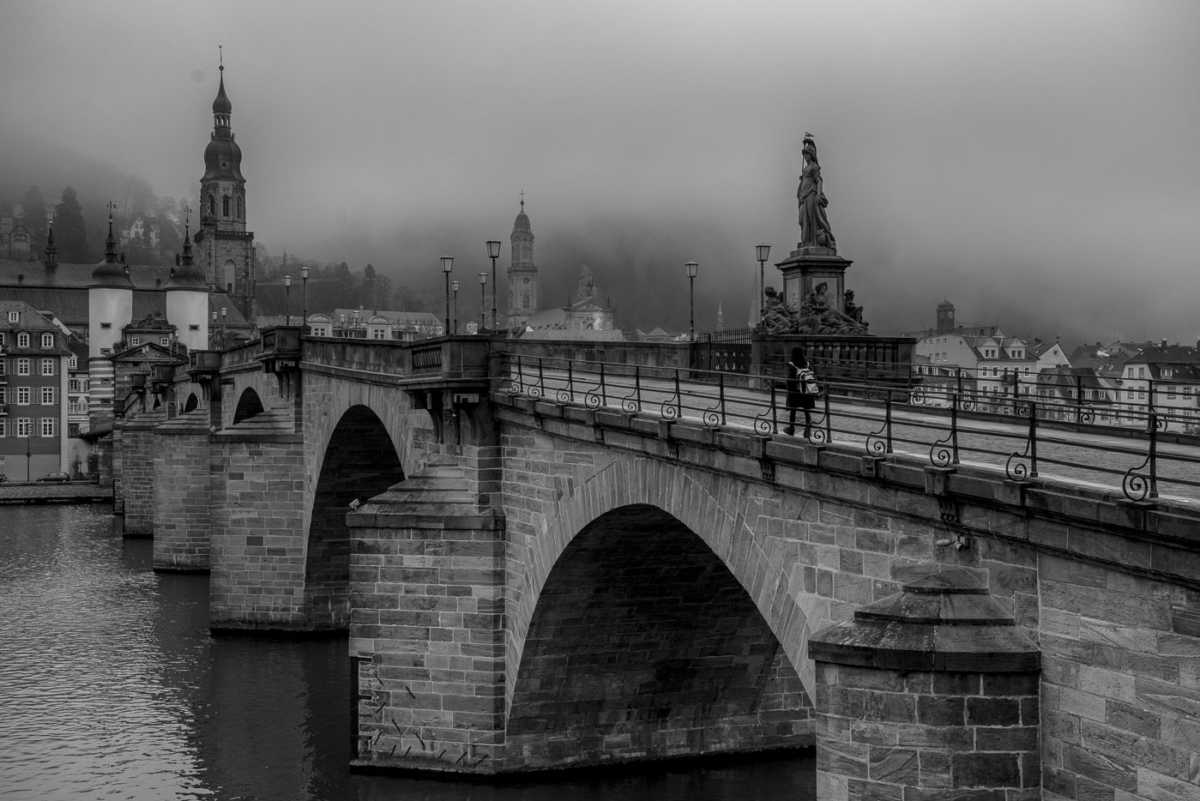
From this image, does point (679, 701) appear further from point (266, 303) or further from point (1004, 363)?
point (266, 303)

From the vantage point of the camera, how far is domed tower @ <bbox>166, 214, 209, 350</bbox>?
12581 centimetres

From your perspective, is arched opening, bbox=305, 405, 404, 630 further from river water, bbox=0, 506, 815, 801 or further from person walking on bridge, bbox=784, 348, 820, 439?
person walking on bridge, bbox=784, 348, 820, 439

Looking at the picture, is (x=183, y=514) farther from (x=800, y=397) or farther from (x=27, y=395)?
(x=27, y=395)

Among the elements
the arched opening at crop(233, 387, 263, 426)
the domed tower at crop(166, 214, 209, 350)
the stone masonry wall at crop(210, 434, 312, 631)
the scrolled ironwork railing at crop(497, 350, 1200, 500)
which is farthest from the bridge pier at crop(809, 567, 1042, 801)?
the domed tower at crop(166, 214, 209, 350)

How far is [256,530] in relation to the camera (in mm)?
39094

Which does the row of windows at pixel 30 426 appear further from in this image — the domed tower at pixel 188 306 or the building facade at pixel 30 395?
the domed tower at pixel 188 306

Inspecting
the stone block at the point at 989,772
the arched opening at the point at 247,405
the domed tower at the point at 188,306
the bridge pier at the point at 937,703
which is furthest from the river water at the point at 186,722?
the domed tower at the point at 188,306

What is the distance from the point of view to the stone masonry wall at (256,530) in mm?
38844

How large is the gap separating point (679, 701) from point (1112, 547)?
50.4ft

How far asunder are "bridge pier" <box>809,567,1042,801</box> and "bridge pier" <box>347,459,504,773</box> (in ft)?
42.4

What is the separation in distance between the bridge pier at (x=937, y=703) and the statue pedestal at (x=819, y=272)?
17.6 m

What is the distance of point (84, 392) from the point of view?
367ft

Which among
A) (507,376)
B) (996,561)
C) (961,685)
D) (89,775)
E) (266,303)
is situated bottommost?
(89,775)

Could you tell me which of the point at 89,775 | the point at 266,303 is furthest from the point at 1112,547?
the point at 266,303
